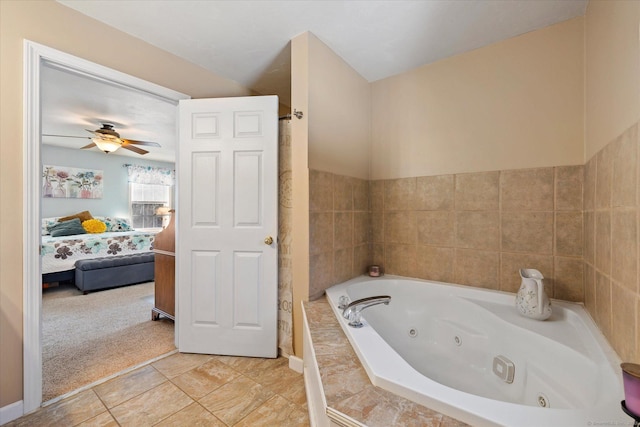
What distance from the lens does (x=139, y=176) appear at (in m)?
6.16

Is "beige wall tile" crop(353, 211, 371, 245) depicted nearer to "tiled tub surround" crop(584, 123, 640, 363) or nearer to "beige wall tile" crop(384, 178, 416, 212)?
"beige wall tile" crop(384, 178, 416, 212)

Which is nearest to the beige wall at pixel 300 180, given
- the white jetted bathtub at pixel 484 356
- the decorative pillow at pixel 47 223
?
the white jetted bathtub at pixel 484 356

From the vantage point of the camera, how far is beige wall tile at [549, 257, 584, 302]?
1.61 meters

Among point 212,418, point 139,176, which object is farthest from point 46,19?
point 139,176

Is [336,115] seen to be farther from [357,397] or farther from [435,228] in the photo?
[357,397]

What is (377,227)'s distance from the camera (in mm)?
2406

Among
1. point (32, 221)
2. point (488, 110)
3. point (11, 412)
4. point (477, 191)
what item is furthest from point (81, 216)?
point (488, 110)

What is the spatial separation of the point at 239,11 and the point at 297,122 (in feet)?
2.32

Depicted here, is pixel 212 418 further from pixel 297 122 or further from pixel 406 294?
pixel 297 122

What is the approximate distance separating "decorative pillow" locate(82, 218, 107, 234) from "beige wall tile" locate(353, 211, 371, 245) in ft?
16.8

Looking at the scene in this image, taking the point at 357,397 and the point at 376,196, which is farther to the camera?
the point at 376,196

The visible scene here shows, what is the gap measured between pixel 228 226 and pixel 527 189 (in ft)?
6.82

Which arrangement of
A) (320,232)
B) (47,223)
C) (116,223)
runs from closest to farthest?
1. (320,232)
2. (47,223)
3. (116,223)

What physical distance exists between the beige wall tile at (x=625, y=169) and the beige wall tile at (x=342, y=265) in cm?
147
